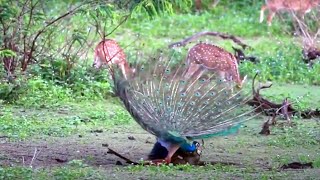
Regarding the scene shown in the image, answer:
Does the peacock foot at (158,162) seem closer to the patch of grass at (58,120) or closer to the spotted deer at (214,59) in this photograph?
the patch of grass at (58,120)

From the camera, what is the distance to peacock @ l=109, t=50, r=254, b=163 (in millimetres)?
7211

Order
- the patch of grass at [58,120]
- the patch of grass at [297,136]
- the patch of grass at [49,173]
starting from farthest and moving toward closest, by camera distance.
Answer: the patch of grass at [58,120], the patch of grass at [297,136], the patch of grass at [49,173]

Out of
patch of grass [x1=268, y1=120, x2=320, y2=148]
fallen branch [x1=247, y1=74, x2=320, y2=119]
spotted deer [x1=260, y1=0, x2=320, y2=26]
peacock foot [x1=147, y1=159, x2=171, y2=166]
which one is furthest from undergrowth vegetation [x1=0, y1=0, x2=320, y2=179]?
spotted deer [x1=260, y1=0, x2=320, y2=26]

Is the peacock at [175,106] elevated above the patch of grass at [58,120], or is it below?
above

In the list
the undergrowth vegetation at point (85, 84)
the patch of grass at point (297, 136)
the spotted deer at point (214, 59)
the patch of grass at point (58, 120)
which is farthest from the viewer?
the spotted deer at point (214, 59)

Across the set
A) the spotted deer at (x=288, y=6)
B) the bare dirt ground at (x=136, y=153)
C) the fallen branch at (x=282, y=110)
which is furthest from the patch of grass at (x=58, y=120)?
the spotted deer at (x=288, y=6)

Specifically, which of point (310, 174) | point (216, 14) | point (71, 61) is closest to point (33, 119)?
point (71, 61)

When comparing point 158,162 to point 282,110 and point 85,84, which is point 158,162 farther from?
point 85,84

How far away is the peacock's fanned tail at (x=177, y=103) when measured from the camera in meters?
7.21

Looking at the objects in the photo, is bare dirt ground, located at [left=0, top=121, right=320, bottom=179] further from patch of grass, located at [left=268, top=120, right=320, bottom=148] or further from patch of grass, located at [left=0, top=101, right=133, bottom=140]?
patch of grass, located at [left=0, top=101, right=133, bottom=140]

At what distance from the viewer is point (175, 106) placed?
7.29 metres

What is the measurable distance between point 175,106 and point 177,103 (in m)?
0.04

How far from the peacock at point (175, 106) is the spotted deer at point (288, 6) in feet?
30.1

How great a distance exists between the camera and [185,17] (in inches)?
786
